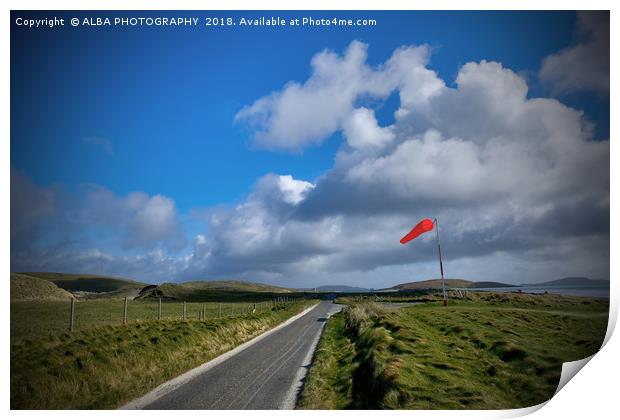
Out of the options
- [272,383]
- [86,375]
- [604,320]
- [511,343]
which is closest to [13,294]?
[86,375]

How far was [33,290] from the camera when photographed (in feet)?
229

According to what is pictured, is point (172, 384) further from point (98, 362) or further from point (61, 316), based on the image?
point (61, 316)

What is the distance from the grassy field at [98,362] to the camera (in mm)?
13359

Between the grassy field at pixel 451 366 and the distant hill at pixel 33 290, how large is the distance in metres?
63.9

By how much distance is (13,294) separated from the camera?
64.0 m

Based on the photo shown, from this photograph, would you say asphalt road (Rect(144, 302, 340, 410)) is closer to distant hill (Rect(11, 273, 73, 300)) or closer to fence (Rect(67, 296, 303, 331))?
fence (Rect(67, 296, 303, 331))

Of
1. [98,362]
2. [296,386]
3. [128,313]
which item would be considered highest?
[98,362]

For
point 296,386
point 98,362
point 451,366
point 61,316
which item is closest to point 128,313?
point 61,316

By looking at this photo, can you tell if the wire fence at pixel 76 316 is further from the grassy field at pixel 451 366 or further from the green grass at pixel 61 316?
the grassy field at pixel 451 366

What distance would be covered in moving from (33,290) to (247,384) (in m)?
73.1

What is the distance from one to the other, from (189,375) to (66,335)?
668cm

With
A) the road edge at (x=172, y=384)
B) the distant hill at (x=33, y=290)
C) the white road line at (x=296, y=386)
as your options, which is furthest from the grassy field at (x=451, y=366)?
the distant hill at (x=33, y=290)
